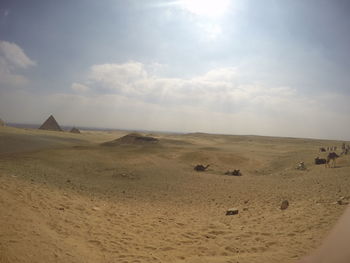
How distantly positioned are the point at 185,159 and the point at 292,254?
627 inches

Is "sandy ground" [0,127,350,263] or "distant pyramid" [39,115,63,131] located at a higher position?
"distant pyramid" [39,115,63,131]

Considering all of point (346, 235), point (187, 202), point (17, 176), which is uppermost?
point (346, 235)

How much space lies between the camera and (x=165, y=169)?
52.9 ft

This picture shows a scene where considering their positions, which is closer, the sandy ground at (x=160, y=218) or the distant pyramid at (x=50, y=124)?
the sandy ground at (x=160, y=218)

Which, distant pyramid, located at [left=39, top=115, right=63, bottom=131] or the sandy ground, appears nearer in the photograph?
the sandy ground

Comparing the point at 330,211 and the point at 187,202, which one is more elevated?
the point at 330,211

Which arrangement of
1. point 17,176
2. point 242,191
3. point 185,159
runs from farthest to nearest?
1. point 185,159
2. point 242,191
3. point 17,176

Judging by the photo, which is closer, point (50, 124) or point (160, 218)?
point (160, 218)

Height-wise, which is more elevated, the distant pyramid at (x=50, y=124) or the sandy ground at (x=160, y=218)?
the distant pyramid at (x=50, y=124)

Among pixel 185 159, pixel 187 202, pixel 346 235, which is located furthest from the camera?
pixel 185 159

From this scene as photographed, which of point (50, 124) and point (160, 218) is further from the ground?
point (50, 124)

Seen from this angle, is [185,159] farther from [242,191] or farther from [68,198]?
[68,198]

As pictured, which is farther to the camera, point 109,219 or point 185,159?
point 185,159

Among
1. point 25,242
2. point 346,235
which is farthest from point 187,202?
point 346,235
